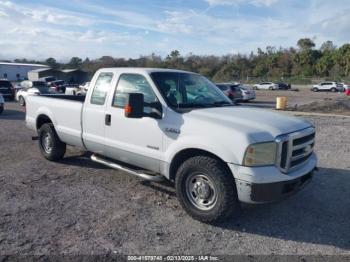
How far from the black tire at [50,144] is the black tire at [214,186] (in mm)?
3456

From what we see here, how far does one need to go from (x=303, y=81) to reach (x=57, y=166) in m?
75.6

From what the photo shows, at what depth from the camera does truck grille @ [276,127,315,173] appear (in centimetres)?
431

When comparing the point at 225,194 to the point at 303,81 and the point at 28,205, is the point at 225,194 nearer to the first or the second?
the point at 28,205

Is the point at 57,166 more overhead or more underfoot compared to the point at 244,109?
more underfoot

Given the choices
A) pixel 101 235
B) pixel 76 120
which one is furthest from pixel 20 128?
pixel 101 235

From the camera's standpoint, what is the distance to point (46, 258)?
371cm

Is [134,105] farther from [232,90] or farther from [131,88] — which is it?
[232,90]

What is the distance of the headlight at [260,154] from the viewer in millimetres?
4152

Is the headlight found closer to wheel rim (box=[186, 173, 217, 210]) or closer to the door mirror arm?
wheel rim (box=[186, 173, 217, 210])

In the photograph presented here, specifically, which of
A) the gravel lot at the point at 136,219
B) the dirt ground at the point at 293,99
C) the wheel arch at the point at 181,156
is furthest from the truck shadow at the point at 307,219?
the dirt ground at the point at 293,99

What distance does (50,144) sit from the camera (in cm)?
742

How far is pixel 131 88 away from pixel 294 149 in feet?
8.45

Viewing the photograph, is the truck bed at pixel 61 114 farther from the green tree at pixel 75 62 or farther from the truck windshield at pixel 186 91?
the green tree at pixel 75 62

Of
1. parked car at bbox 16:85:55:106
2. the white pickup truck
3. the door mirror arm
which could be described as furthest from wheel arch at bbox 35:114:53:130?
parked car at bbox 16:85:55:106
